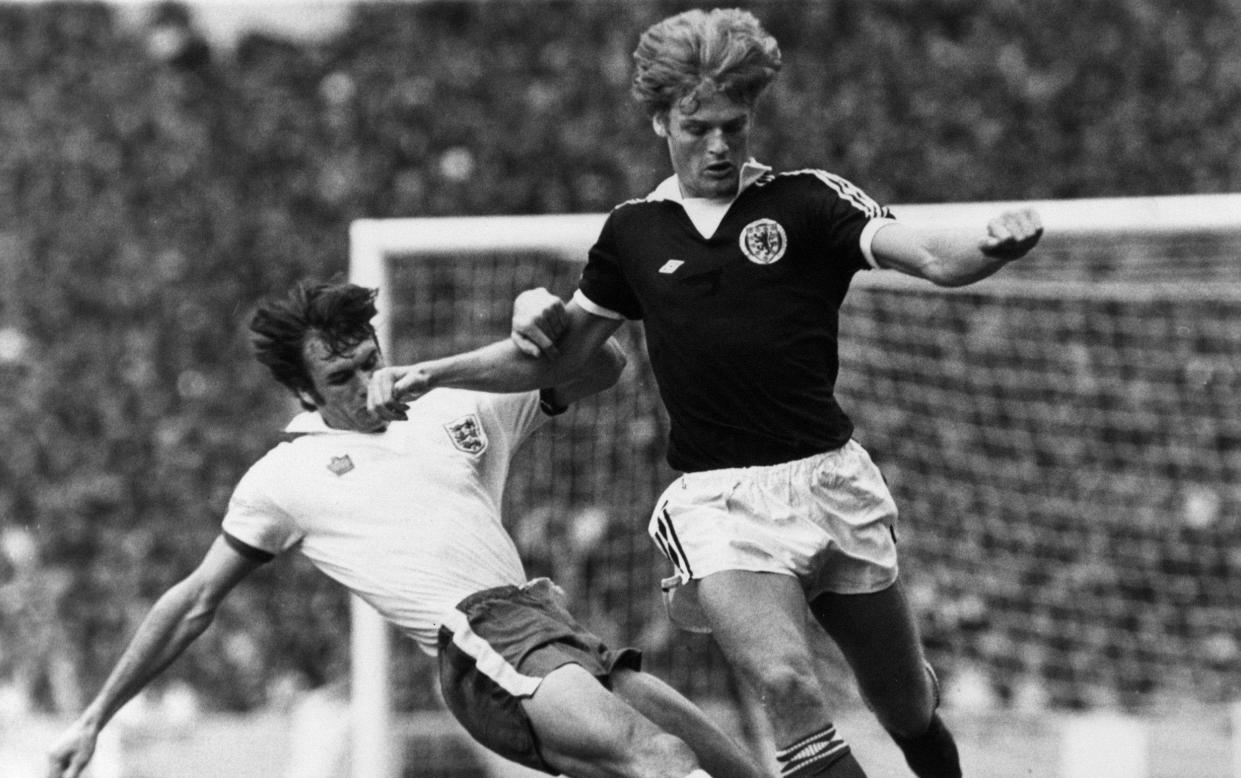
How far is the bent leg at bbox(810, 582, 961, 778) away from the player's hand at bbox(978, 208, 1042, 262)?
3.23ft

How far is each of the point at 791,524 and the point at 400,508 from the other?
101cm

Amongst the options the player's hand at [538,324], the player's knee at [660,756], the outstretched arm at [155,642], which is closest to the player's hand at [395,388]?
the player's hand at [538,324]

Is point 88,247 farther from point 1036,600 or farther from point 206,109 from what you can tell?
point 1036,600

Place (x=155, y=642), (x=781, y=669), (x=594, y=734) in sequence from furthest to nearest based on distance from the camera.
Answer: (x=155, y=642), (x=594, y=734), (x=781, y=669)

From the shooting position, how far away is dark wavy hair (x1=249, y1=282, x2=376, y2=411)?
15.6ft

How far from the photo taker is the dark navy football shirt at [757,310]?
4.12 m

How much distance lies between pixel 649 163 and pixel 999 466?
417cm

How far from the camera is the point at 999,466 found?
29.8 feet

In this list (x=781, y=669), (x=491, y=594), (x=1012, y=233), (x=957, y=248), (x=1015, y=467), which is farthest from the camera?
(x=1015, y=467)

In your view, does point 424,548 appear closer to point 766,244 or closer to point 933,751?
point 766,244

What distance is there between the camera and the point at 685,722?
444 centimetres

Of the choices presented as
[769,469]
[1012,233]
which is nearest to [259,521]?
[769,469]

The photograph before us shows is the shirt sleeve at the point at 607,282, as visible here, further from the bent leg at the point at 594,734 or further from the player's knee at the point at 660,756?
the player's knee at the point at 660,756

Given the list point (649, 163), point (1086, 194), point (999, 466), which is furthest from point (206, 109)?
point (999, 466)
